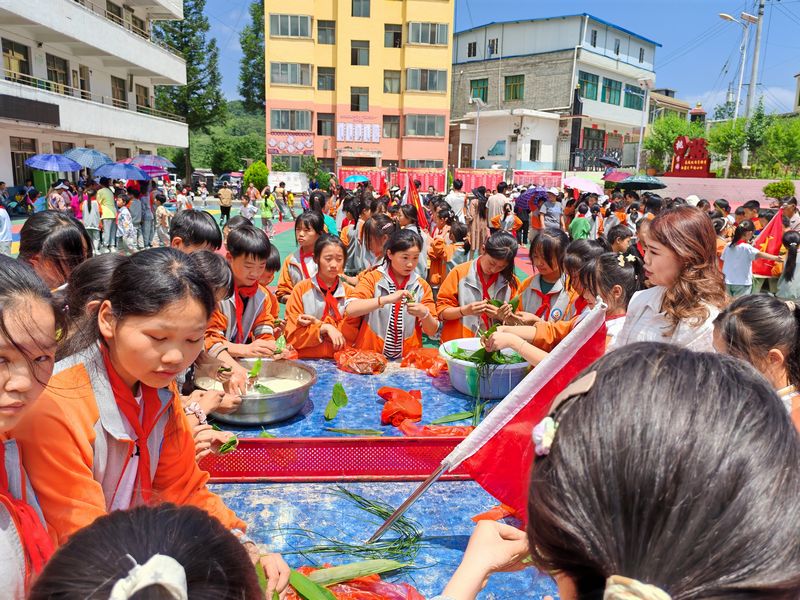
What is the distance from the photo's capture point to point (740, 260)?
23.4 feet

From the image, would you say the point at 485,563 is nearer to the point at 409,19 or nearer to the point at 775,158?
the point at 775,158

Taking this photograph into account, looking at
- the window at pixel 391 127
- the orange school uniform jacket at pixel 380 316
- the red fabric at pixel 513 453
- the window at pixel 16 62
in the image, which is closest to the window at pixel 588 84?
the window at pixel 391 127

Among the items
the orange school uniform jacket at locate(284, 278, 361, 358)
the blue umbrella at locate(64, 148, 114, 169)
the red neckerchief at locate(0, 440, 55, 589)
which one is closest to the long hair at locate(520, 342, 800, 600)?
the red neckerchief at locate(0, 440, 55, 589)

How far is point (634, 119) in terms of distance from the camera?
44562mm

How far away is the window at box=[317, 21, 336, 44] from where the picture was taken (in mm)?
33062

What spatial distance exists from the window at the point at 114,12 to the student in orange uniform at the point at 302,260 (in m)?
24.2

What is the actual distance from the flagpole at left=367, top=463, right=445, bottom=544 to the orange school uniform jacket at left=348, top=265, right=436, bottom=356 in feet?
7.33

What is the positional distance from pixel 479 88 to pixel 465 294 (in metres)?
41.9

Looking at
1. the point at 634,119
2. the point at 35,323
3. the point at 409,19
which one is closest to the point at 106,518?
the point at 35,323

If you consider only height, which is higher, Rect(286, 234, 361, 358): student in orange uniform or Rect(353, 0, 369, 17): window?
Rect(353, 0, 369, 17): window

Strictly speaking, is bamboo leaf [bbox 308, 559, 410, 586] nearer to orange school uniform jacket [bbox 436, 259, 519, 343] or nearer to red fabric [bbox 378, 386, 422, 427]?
red fabric [bbox 378, 386, 422, 427]

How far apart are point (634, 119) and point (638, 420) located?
163 ft

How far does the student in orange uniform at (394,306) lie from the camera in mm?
4203

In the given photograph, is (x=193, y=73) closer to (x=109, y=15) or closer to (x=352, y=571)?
(x=109, y=15)
